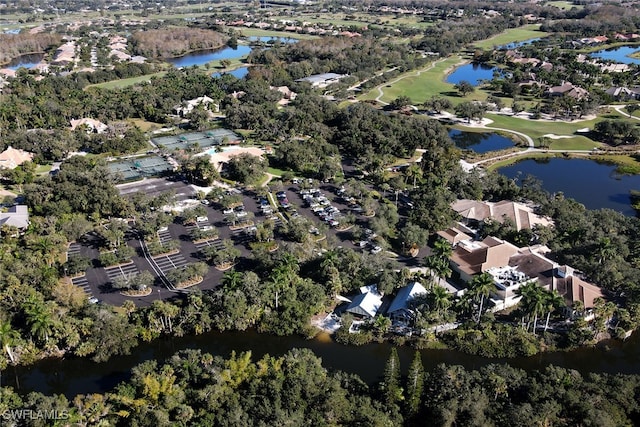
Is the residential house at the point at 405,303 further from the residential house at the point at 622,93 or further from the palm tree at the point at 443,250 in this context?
the residential house at the point at 622,93

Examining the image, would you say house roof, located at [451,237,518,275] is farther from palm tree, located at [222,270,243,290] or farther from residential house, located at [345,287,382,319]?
palm tree, located at [222,270,243,290]

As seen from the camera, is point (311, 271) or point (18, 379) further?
point (311, 271)

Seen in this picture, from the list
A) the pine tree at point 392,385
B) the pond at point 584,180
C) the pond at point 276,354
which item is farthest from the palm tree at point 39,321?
the pond at point 584,180

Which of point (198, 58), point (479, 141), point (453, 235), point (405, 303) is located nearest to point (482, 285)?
point (405, 303)

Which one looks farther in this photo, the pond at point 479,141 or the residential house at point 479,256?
the pond at point 479,141

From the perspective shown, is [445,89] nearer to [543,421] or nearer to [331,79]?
[331,79]

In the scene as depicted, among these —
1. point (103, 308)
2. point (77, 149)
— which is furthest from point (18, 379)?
point (77, 149)
